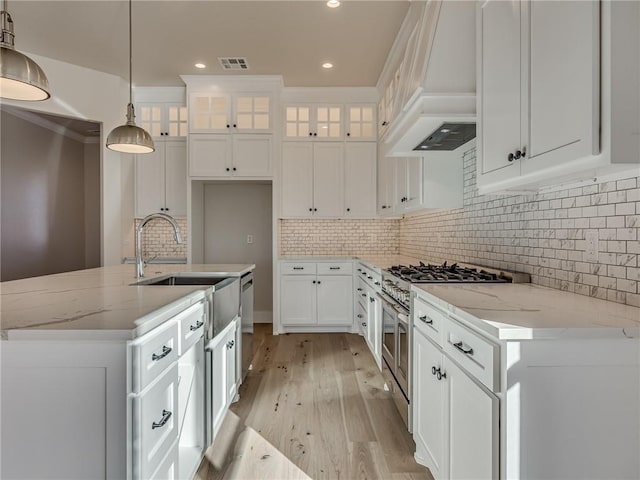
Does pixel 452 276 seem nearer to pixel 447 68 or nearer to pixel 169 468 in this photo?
pixel 447 68

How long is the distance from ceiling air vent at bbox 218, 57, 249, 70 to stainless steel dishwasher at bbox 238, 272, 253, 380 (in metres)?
2.35

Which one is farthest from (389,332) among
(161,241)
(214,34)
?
(161,241)

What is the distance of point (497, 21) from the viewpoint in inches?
61.8

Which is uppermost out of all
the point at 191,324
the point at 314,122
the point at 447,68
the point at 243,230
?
the point at 314,122

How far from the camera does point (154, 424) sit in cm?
125

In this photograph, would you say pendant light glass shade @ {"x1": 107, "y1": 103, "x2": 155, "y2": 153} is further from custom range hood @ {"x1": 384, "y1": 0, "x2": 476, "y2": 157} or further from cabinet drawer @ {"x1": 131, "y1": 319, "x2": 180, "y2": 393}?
custom range hood @ {"x1": 384, "y1": 0, "x2": 476, "y2": 157}

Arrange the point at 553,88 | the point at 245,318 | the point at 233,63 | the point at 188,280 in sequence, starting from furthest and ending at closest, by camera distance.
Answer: the point at 233,63
the point at 245,318
the point at 188,280
the point at 553,88

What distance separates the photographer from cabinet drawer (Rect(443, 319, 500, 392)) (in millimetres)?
1091

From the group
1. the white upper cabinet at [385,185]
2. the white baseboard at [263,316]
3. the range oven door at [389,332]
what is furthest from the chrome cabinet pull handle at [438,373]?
the white baseboard at [263,316]

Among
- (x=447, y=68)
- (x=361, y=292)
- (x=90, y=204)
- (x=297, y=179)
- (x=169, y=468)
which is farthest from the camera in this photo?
(x=90, y=204)

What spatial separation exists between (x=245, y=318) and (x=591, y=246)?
232 centimetres

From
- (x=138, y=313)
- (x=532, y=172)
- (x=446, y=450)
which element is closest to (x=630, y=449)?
(x=446, y=450)

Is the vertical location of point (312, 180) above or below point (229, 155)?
below

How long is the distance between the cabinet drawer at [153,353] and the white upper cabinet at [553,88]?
1.47m
